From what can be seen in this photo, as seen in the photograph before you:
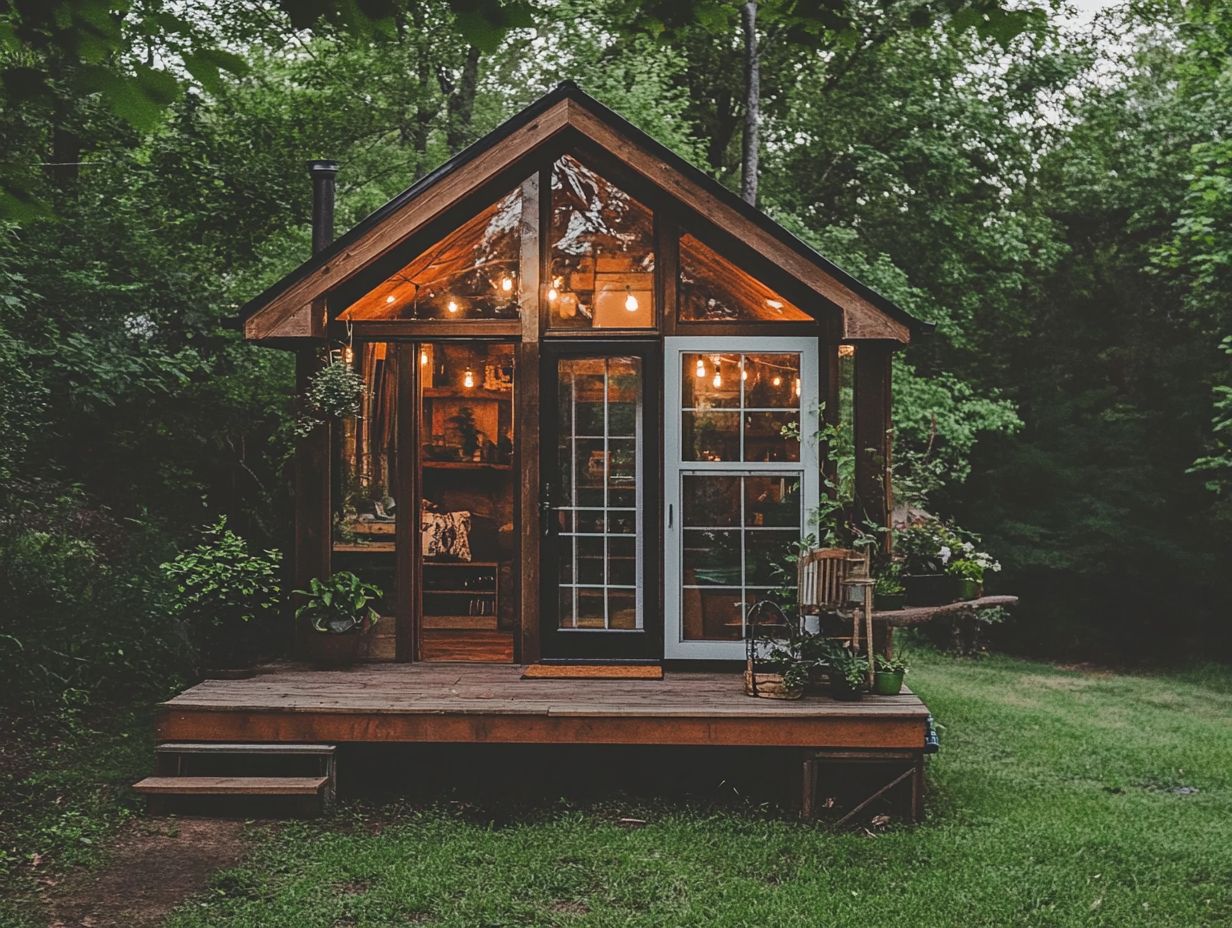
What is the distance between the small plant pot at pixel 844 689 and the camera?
638cm

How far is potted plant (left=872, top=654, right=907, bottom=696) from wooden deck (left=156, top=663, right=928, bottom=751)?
0.36 ft

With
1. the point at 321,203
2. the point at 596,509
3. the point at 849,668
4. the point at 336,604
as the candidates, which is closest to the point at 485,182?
the point at 596,509

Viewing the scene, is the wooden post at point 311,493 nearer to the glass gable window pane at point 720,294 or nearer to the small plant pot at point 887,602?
the glass gable window pane at point 720,294

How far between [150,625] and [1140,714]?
8.41 metres

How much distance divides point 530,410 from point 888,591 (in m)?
2.39

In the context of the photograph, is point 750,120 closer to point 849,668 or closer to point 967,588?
point 967,588

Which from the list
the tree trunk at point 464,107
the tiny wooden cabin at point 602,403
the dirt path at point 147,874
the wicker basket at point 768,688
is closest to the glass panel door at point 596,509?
the tiny wooden cabin at point 602,403

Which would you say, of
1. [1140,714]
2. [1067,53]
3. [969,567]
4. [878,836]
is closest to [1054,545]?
[1140,714]

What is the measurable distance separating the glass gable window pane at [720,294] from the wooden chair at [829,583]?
5.16ft

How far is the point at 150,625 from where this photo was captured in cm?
850

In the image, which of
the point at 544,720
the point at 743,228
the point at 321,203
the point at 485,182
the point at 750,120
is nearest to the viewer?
the point at 544,720

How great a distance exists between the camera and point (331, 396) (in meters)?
7.11

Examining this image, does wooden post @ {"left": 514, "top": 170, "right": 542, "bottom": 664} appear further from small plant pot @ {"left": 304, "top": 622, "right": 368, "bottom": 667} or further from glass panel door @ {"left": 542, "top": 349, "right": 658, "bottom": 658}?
small plant pot @ {"left": 304, "top": 622, "right": 368, "bottom": 667}

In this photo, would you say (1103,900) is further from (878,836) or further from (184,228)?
(184,228)
